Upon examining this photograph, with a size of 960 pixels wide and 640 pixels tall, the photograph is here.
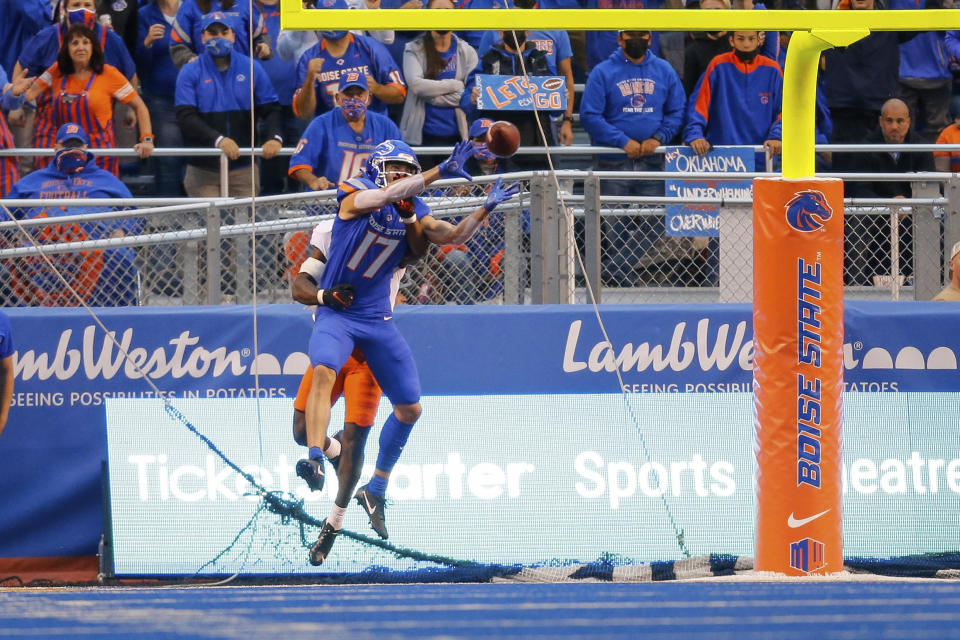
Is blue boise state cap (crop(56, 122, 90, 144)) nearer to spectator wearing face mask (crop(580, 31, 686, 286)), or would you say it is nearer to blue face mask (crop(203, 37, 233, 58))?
blue face mask (crop(203, 37, 233, 58))

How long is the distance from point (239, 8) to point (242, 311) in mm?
4053

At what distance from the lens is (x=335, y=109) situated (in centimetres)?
952

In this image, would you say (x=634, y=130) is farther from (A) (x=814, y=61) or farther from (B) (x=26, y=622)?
(B) (x=26, y=622)

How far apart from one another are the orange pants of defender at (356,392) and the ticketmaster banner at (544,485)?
0.09 meters

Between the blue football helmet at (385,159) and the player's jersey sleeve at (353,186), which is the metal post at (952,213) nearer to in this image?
the blue football helmet at (385,159)

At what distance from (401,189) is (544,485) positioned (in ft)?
5.43

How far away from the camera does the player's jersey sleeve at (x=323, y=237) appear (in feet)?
24.0

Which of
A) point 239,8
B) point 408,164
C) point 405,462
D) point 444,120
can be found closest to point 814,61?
point 408,164

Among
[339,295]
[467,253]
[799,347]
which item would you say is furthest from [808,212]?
[467,253]

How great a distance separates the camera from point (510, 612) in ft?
11.3

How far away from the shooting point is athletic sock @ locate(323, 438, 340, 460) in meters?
7.18

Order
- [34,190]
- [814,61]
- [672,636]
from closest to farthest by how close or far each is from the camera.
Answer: [672,636] < [814,61] < [34,190]

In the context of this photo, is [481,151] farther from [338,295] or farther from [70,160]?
[70,160]

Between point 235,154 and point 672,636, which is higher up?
point 235,154
